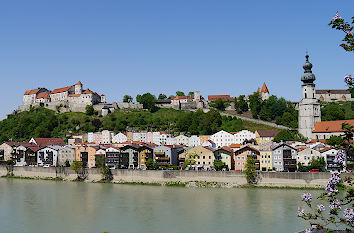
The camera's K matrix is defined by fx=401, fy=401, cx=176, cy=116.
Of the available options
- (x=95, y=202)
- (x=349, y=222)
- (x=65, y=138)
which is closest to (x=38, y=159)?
(x=65, y=138)

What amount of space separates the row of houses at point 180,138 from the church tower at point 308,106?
335cm

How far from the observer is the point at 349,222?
Answer: 171 inches

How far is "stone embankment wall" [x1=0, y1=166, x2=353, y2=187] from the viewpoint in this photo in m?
26.5

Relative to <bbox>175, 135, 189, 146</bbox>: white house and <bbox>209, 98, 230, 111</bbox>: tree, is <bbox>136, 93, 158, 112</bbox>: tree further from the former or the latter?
<bbox>175, 135, 189, 146</bbox>: white house

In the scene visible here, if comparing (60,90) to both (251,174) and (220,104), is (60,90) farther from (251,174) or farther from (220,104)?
(251,174)

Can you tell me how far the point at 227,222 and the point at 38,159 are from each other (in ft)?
102

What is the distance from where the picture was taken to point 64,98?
67.8m

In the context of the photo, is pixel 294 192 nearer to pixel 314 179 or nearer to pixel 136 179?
pixel 314 179

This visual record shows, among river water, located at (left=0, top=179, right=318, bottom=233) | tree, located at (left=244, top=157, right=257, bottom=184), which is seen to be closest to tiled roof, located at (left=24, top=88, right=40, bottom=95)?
river water, located at (left=0, top=179, right=318, bottom=233)

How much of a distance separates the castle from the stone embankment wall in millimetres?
29884

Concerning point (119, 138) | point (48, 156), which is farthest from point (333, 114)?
point (48, 156)

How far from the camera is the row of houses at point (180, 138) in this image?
1823 inches

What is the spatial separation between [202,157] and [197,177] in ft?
18.0

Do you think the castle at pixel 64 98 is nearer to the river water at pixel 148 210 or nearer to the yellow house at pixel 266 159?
the river water at pixel 148 210
